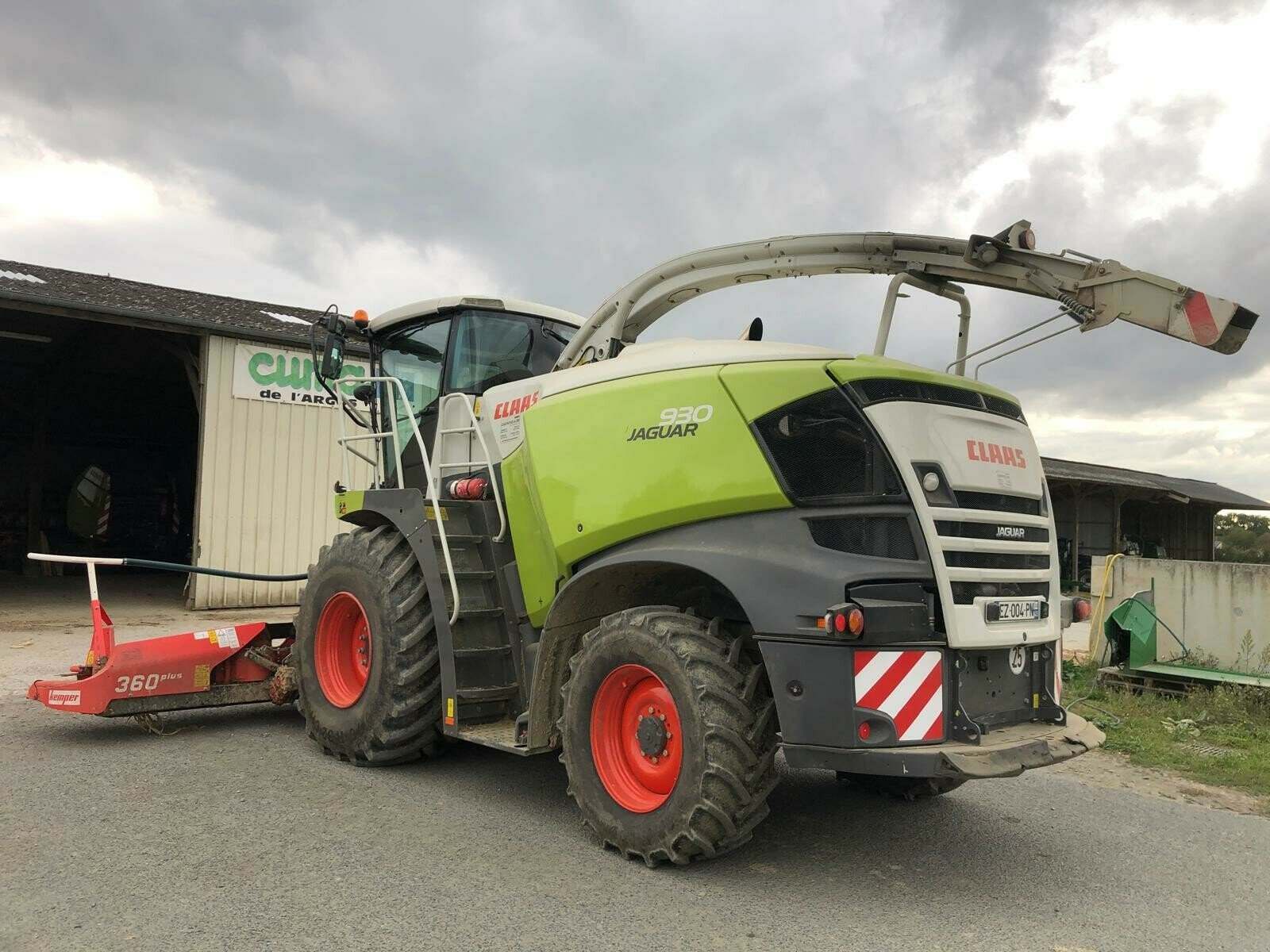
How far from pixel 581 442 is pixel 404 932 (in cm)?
221

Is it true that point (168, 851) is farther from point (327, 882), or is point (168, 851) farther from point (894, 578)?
point (894, 578)

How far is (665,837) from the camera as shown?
380 cm

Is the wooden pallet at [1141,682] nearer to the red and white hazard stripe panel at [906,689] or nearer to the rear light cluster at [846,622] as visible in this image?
the red and white hazard stripe panel at [906,689]

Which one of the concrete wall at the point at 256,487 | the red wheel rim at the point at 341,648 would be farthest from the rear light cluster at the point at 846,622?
the concrete wall at the point at 256,487

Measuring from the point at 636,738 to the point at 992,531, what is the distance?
69.7 inches

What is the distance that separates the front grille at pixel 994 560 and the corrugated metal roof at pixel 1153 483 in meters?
21.8

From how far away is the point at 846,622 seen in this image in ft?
11.2

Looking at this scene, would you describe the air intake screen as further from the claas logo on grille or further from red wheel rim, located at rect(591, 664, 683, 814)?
red wheel rim, located at rect(591, 664, 683, 814)

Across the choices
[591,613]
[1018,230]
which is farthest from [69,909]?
[1018,230]

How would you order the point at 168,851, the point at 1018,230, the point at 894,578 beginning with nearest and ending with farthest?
1. the point at 894,578
2. the point at 168,851
3. the point at 1018,230

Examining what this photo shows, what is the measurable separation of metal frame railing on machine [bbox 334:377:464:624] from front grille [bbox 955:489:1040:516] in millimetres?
2470

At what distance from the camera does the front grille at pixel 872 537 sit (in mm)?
3656

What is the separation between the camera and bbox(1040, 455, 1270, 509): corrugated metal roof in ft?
86.1

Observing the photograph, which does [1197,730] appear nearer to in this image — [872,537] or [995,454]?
[995,454]
